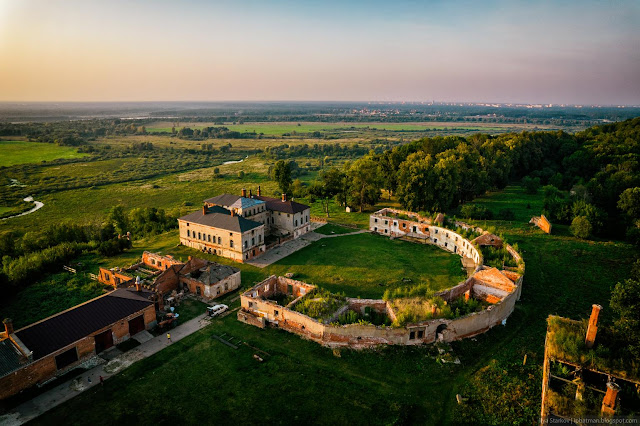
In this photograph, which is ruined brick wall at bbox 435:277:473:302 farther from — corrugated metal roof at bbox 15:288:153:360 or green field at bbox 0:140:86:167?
green field at bbox 0:140:86:167

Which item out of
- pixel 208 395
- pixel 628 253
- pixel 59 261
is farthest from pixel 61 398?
pixel 628 253

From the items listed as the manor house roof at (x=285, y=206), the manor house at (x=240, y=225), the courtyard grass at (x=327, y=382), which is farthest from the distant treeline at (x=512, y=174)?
the courtyard grass at (x=327, y=382)

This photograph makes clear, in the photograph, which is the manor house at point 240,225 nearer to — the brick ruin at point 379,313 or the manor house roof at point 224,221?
the manor house roof at point 224,221

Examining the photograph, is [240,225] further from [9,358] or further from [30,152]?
[30,152]

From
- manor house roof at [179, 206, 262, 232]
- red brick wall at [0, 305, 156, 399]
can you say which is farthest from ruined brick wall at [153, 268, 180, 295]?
manor house roof at [179, 206, 262, 232]

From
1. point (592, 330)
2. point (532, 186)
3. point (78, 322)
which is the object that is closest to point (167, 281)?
point (78, 322)

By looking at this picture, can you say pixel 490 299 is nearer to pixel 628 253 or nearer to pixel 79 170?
pixel 628 253
